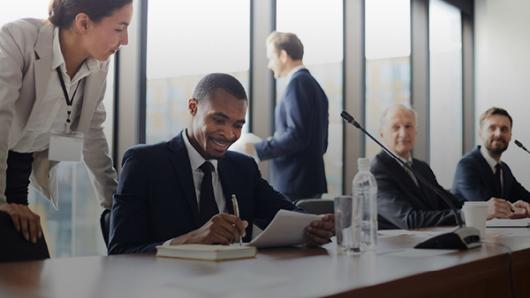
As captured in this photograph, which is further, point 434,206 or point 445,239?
point 434,206

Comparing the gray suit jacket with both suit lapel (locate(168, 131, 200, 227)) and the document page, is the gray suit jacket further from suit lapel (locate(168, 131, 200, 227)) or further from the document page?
the document page

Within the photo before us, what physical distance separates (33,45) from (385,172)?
1.85 m

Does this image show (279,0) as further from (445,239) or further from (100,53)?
(445,239)

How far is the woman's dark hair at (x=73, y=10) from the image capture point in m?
2.37

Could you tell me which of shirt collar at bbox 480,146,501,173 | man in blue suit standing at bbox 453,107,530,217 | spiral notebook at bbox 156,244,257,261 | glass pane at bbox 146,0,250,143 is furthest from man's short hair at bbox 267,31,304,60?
spiral notebook at bbox 156,244,257,261

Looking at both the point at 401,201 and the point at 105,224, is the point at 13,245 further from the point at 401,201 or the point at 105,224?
the point at 401,201

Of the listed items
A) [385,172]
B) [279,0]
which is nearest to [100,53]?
[385,172]

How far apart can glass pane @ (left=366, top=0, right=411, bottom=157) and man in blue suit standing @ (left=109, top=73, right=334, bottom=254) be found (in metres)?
3.39

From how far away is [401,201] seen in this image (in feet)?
11.4

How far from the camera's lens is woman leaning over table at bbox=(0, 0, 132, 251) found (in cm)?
228

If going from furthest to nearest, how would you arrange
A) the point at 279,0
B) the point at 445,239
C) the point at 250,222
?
the point at 279,0 → the point at 250,222 → the point at 445,239

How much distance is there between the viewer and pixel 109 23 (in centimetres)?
242

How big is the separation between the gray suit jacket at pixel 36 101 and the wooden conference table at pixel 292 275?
78 cm

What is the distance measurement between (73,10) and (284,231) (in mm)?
1044
